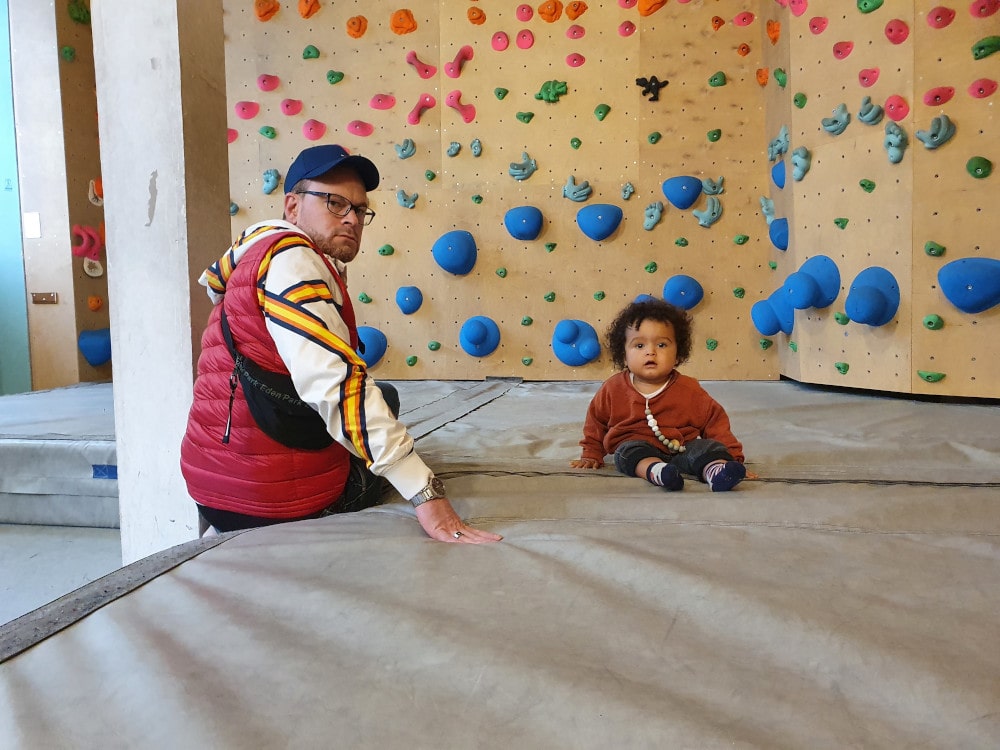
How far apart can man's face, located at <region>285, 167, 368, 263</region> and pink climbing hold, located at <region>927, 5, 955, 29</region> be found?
3.01 m

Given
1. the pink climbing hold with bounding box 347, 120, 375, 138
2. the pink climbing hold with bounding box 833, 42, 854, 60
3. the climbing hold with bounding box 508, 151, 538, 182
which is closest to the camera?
the pink climbing hold with bounding box 833, 42, 854, 60

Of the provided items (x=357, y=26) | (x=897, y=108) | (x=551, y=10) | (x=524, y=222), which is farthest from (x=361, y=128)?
(x=897, y=108)

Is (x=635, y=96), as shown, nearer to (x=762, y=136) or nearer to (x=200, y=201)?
(x=762, y=136)

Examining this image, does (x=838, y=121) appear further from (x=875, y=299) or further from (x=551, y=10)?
(x=551, y=10)

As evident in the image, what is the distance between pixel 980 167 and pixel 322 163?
297 centimetres

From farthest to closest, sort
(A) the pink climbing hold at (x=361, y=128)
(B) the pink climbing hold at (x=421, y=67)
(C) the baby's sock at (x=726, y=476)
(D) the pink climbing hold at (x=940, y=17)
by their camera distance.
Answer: (A) the pink climbing hold at (x=361, y=128) → (B) the pink climbing hold at (x=421, y=67) → (D) the pink climbing hold at (x=940, y=17) → (C) the baby's sock at (x=726, y=476)

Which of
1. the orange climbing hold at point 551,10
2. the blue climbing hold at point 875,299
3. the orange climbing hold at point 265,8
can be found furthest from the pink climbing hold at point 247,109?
the blue climbing hold at point 875,299

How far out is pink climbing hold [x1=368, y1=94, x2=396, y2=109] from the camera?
4.62 metres

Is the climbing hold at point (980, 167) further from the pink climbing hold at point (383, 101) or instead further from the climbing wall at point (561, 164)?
the pink climbing hold at point (383, 101)

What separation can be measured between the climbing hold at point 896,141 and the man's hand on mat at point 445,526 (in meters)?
2.98

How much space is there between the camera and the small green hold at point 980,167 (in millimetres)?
2971

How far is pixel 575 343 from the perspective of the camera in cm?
446

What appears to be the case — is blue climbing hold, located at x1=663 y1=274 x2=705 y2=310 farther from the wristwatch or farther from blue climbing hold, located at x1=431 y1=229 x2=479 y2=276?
the wristwatch

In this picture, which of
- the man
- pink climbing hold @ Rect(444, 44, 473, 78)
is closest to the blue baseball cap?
the man
